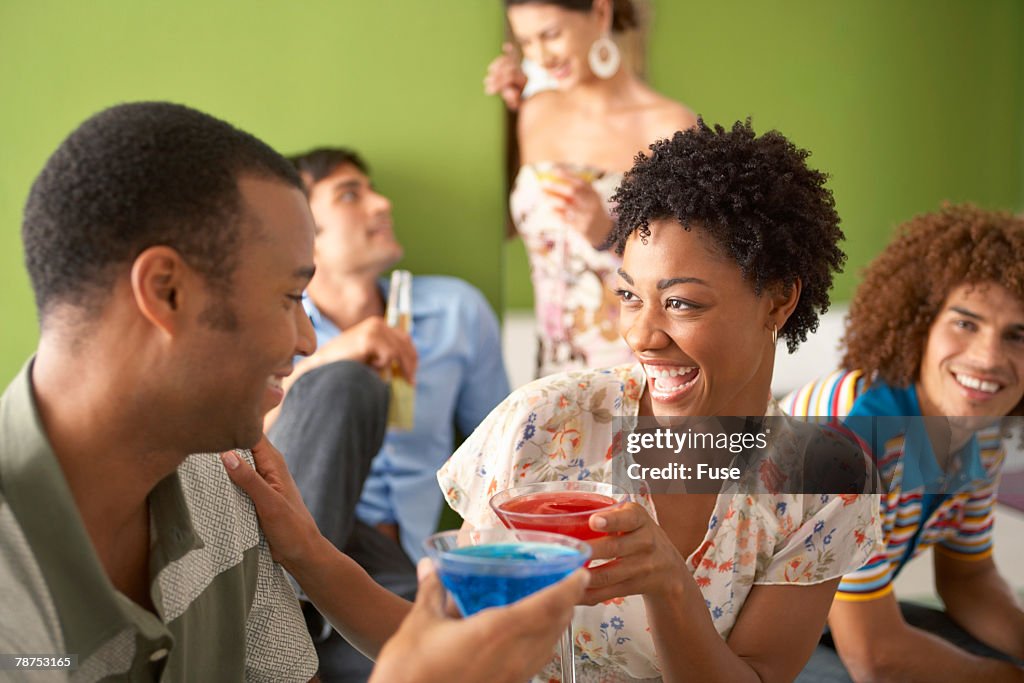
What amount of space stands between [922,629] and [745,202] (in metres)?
1.11

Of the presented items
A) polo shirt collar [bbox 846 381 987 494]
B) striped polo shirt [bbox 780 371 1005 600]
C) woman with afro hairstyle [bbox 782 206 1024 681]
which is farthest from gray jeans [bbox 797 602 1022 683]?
polo shirt collar [bbox 846 381 987 494]

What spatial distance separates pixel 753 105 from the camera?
10.8 ft

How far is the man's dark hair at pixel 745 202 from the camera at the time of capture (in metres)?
1.37

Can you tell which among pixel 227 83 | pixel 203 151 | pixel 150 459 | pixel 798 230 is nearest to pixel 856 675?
pixel 798 230

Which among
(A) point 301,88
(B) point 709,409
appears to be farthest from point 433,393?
(B) point 709,409

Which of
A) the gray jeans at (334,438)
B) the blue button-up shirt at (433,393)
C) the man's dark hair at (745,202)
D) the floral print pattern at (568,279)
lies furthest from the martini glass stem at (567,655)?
the floral print pattern at (568,279)

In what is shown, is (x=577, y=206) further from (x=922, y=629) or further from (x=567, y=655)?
(x=567, y=655)

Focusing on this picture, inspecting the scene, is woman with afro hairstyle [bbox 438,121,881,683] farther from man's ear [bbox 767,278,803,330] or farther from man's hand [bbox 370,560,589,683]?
man's hand [bbox 370,560,589,683]

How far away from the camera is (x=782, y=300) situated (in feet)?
4.83

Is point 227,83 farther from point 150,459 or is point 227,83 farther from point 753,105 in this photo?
point 150,459

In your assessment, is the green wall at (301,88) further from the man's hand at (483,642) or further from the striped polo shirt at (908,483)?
the man's hand at (483,642)

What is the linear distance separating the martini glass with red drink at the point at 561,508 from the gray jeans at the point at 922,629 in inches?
29.8

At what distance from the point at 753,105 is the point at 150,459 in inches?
110

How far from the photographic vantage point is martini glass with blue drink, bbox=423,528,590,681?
2.66 feet
